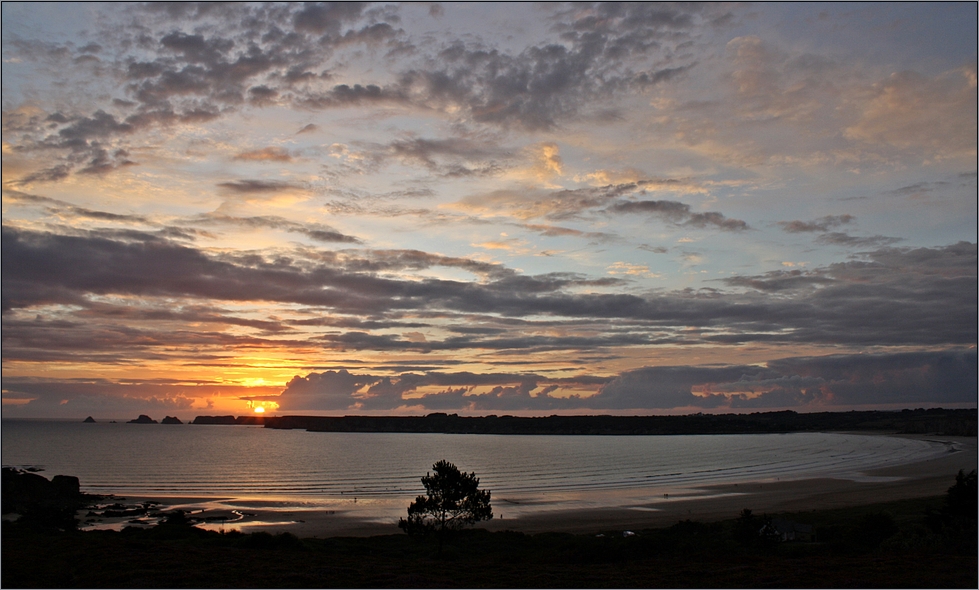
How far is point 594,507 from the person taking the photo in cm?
7625

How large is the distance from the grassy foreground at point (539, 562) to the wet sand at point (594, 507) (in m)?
14.8

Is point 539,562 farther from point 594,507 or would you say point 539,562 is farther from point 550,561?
point 594,507

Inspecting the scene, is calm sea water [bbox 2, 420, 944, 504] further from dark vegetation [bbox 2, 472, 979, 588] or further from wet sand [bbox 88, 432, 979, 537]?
dark vegetation [bbox 2, 472, 979, 588]

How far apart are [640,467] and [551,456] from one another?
39.1 meters

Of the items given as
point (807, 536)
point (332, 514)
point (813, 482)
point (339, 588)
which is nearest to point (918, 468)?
point (813, 482)

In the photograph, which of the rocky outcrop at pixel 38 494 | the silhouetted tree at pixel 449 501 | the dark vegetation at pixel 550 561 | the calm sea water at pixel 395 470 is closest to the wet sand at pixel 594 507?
the rocky outcrop at pixel 38 494

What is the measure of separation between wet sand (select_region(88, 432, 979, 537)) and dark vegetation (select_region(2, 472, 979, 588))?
46.0ft

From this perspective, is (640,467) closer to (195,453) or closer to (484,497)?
(484,497)

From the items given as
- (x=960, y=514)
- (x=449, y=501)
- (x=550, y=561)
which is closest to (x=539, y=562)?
(x=550, y=561)

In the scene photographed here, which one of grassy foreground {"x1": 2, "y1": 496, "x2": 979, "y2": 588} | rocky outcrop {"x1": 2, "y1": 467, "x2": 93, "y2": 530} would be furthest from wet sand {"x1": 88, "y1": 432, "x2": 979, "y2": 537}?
grassy foreground {"x1": 2, "y1": 496, "x2": 979, "y2": 588}

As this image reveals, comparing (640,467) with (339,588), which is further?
(640,467)

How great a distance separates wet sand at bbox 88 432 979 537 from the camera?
63.1 m

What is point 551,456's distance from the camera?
554 ft

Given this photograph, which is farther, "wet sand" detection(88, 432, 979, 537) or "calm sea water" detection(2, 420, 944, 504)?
"calm sea water" detection(2, 420, 944, 504)
